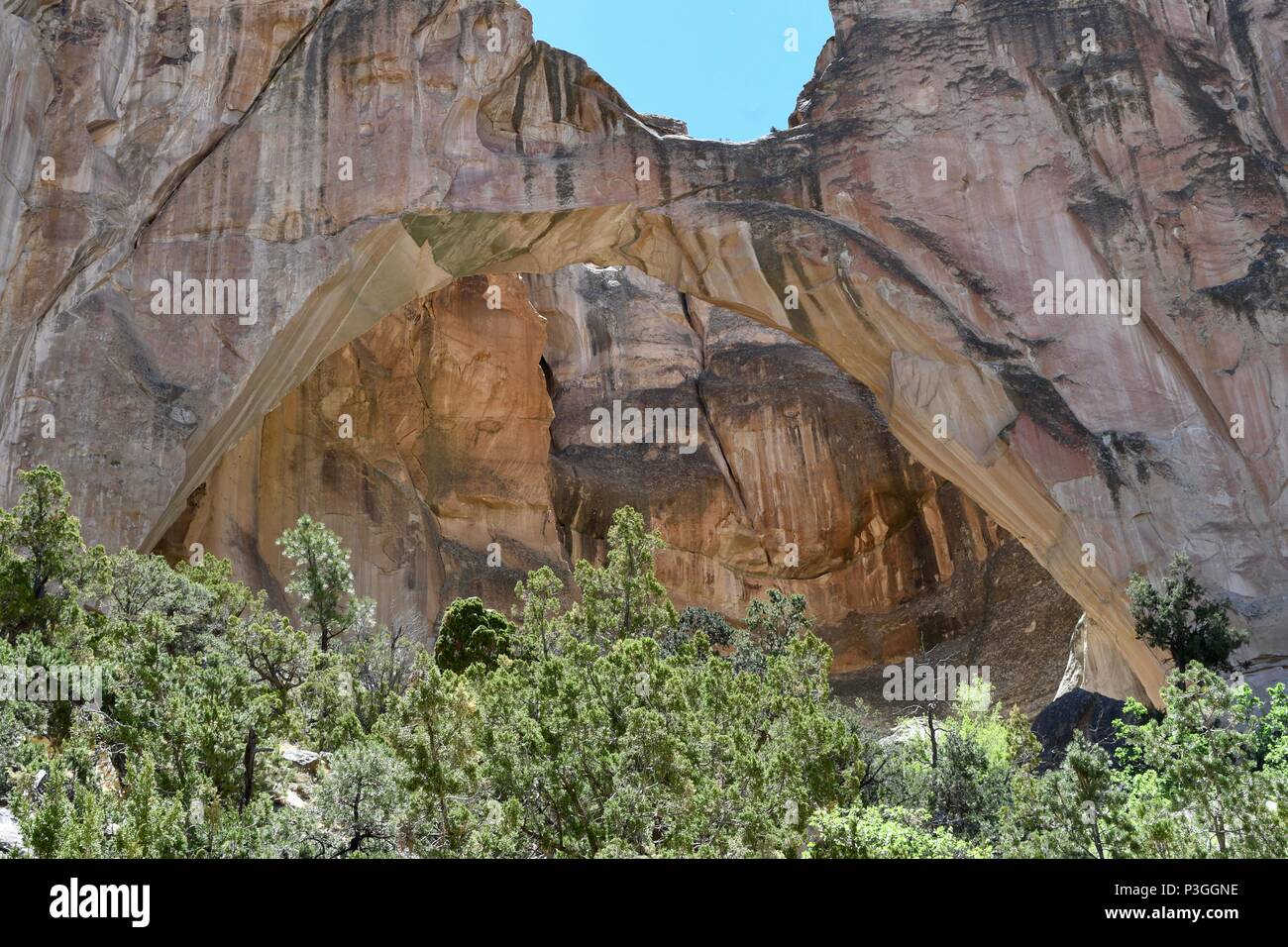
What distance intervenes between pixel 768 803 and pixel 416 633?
20481mm

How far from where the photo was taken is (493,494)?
36.1 meters

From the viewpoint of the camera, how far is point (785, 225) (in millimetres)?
26250

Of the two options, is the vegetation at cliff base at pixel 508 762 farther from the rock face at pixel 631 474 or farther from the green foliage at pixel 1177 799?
the rock face at pixel 631 474

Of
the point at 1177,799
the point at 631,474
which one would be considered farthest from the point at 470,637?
the point at 1177,799

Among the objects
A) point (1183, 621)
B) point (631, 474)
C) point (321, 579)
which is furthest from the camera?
point (631, 474)

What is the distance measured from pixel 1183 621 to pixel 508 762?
12.8m

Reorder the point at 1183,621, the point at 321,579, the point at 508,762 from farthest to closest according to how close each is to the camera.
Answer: the point at 321,579, the point at 1183,621, the point at 508,762

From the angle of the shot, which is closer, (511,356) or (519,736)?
(519,736)

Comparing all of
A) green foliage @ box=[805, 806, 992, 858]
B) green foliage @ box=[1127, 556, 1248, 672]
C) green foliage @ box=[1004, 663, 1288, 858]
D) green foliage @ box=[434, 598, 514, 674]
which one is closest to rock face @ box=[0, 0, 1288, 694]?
green foliage @ box=[1127, 556, 1248, 672]

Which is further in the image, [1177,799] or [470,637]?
[470,637]

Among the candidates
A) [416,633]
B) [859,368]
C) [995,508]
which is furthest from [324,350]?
[995,508]

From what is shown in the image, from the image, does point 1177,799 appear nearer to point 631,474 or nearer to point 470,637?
point 470,637
